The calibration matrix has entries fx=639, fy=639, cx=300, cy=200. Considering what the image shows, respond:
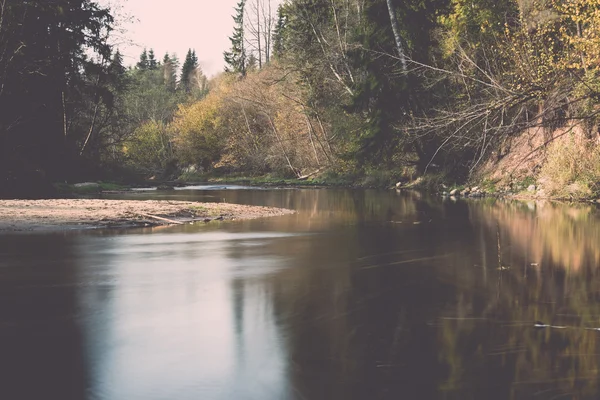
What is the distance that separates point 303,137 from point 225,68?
39265mm

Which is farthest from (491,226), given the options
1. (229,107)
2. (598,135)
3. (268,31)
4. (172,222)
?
(268,31)

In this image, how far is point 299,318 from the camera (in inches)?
317

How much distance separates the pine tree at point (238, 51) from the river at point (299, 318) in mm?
70682

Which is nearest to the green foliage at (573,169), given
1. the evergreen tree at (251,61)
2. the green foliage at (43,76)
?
the green foliage at (43,76)

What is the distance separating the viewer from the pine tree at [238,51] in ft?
275

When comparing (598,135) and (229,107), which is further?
(229,107)

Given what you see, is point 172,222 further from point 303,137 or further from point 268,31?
point 268,31

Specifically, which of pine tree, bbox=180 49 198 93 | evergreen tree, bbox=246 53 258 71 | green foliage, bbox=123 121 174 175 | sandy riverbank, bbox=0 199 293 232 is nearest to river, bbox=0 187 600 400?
sandy riverbank, bbox=0 199 293 232

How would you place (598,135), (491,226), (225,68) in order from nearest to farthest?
(491,226)
(598,135)
(225,68)

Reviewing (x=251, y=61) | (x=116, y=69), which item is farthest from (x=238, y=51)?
(x=116, y=69)

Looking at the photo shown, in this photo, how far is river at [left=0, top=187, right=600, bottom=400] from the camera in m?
5.71

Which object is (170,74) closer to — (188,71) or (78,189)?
(188,71)

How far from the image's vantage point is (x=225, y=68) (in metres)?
89.2

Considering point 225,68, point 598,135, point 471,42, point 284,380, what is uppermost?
point 225,68
